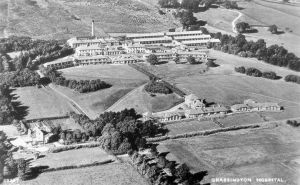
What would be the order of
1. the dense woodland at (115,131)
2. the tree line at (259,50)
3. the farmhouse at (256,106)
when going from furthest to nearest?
the tree line at (259,50) → the farmhouse at (256,106) → the dense woodland at (115,131)

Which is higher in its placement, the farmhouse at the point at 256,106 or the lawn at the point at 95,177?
the farmhouse at the point at 256,106

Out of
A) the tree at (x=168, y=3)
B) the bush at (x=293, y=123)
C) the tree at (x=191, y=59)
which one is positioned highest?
the tree at (x=168, y=3)

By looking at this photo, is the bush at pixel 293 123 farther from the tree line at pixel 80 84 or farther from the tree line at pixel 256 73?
the tree line at pixel 80 84

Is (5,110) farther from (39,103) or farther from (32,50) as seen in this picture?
(32,50)

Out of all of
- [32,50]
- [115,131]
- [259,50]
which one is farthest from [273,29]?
[115,131]

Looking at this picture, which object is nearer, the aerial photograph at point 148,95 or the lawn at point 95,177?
the lawn at point 95,177

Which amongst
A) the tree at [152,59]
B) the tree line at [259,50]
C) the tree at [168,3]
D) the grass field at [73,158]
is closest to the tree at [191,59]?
the tree at [152,59]

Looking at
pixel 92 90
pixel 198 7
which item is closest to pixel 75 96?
pixel 92 90
